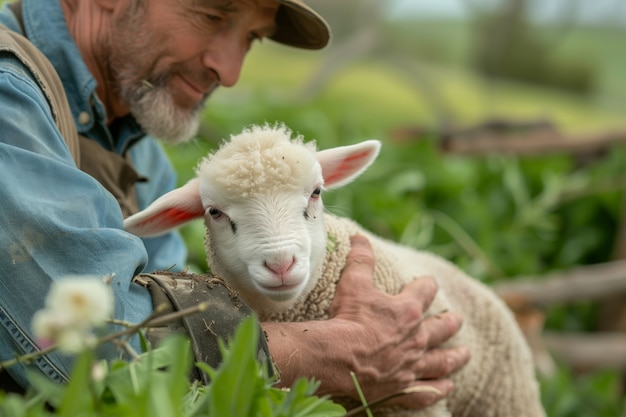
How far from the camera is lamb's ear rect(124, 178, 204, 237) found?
2.03m

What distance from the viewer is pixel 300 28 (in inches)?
105

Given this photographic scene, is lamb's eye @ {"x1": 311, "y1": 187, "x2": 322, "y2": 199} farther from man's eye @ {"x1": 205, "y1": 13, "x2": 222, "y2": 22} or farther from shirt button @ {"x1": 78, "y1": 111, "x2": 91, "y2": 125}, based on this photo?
shirt button @ {"x1": 78, "y1": 111, "x2": 91, "y2": 125}

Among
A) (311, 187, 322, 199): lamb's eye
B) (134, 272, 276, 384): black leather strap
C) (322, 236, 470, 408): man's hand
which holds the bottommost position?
(322, 236, 470, 408): man's hand

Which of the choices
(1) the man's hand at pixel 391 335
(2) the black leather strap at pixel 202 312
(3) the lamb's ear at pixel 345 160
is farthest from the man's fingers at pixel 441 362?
(2) the black leather strap at pixel 202 312

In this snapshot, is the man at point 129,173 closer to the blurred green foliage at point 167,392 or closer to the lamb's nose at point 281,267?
the lamb's nose at point 281,267

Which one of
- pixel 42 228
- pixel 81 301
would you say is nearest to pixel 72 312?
pixel 81 301

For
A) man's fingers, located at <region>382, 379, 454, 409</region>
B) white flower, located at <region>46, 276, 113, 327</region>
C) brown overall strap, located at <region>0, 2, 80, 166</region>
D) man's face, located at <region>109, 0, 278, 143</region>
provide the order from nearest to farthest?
white flower, located at <region>46, 276, 113, 327</region> < brown overall strap, located at <region>0, 2, 80, 166</region> < man's fingers, located at <region>382, 379, 454, 409</region> < man's face, located at <region>109, 0, 278, 143</region>

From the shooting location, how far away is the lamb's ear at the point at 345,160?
2170mm

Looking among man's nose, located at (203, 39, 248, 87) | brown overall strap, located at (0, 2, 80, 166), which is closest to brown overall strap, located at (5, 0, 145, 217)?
brown overall strap, located at (0, 2, 80, 166)

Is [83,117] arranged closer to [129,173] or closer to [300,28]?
[129,173]

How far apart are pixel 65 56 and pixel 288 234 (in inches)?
35.4

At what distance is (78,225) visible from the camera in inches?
70.4

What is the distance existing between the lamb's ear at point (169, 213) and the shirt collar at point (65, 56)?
0.47 meters

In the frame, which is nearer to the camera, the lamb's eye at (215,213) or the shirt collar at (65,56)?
the lamb's eye at (215,213)
